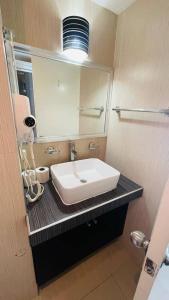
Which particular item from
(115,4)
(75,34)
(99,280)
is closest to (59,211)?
(99,280)

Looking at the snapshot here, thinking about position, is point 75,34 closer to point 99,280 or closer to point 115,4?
point 115,4

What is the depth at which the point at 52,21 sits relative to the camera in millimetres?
980

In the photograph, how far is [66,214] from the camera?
0.85m

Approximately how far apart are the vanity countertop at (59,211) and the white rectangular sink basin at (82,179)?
0.05 metres

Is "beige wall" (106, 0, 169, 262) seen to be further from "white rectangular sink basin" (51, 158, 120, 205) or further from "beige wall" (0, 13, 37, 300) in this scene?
"beige wall" (0, 13, 37, 300)

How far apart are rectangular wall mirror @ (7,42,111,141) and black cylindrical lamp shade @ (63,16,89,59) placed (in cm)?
13

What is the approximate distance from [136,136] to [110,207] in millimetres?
616

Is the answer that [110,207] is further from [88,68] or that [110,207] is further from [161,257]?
[88,68]

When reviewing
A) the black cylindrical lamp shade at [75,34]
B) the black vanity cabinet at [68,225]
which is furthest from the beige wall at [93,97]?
the black vanity cabinet at [68,225]

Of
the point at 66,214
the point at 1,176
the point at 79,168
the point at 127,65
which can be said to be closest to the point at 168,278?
the point at 66,214

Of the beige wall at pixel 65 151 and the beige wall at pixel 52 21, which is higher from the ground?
the beige wall at pixel 52 21

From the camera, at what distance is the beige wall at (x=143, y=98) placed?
0.96 meters

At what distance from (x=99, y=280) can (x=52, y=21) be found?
2.07 meters

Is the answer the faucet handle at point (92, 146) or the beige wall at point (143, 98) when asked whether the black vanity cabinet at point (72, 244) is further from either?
the faucet handle at point (92, 146)
